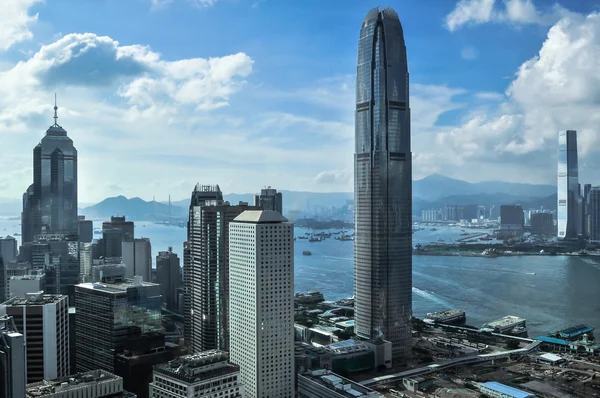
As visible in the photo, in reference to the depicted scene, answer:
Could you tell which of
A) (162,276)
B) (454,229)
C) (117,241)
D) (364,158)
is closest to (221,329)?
(364,158)

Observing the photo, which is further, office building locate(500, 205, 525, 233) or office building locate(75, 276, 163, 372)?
office building locate(500, 205, 525, 233)

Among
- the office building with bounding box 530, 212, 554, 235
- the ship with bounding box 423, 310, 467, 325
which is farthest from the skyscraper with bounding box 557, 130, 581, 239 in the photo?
the ship with bounding box 423, 310, 467, 325

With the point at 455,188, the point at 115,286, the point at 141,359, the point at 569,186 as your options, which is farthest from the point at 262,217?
the point at 455,188

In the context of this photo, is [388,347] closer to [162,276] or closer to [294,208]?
[162,276]

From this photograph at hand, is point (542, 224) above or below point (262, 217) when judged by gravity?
below

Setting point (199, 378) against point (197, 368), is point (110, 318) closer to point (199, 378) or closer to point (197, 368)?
point (197, 368)

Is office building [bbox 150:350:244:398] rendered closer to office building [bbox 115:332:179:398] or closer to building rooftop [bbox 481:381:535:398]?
office building [bbox 115:332:179:398]
